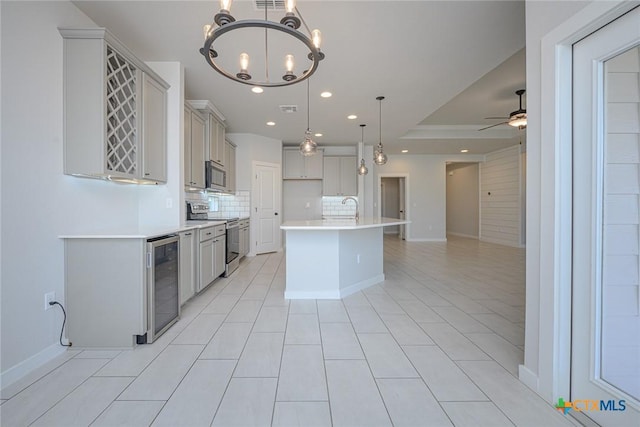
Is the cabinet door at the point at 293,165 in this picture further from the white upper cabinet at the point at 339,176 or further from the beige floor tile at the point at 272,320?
the beige floor tile at the point at 272,320

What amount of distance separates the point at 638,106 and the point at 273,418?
235 centimetres

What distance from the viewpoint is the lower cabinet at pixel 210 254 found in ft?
11.1

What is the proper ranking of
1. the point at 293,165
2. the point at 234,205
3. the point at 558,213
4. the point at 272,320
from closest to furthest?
1. the point at 558,213
2. the point at 272,320
3. the point at 234,205
4. the point at 293,165

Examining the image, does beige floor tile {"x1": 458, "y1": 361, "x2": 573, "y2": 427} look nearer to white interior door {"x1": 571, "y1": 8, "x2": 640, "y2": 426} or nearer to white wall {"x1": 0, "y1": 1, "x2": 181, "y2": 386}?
white interior door {"x1": 571, "y1": 8, "x2": 640, "y2": 426}

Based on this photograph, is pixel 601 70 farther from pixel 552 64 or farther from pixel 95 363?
pixel 95 363

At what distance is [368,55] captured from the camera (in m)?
3.07

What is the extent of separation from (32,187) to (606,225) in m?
3.48

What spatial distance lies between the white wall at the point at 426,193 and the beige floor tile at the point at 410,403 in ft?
24.9

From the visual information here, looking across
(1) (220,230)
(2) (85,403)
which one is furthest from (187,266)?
(2) (85,403)

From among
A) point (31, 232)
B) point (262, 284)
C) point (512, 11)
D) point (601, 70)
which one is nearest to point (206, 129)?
point (262, 284)

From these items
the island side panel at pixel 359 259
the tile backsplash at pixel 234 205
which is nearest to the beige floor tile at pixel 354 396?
the island side panel at pixel 359 259

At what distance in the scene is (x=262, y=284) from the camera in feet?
13.0

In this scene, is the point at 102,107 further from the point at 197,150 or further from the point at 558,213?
the point at 558,213

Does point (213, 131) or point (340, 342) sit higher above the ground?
point (213, 131)
